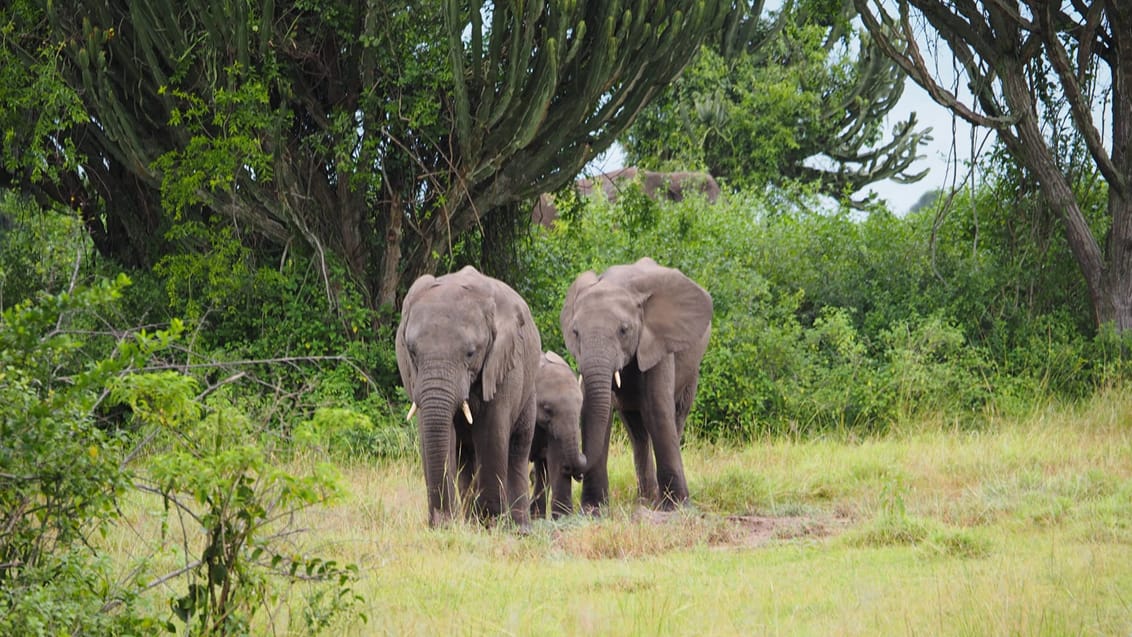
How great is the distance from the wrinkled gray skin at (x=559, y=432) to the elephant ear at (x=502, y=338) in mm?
918

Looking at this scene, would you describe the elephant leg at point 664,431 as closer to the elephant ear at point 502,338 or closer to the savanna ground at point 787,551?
the savanna ground at point 787,551

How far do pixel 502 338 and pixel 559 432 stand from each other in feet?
4.61

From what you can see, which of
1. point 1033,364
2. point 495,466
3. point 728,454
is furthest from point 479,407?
point 1033,364

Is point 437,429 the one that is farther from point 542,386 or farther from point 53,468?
point 53,468

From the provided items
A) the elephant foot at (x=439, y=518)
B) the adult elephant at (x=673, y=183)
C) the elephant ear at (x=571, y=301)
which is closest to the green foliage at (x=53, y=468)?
the elephant foot at (x=439, y=518)

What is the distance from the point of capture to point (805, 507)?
10750mm

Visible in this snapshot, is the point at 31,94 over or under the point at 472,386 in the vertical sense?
over

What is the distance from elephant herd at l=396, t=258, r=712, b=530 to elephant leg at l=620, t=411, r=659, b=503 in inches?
0.4

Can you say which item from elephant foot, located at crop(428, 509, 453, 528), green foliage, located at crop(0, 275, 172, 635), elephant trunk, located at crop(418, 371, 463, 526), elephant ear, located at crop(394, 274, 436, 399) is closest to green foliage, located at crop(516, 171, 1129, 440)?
elephant ear, located at crop(394, 274, 436, 399)

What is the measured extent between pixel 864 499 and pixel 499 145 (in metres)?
5.07

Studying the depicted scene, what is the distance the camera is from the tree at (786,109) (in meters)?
28.4

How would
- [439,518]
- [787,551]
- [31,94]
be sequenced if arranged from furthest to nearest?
[31,94] < [439,518] < [787,551]

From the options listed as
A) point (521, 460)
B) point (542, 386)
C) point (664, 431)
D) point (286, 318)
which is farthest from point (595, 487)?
point (286, 318)

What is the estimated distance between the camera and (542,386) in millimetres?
10844
